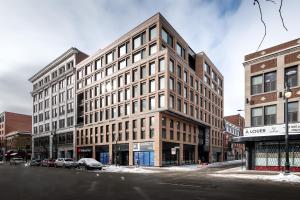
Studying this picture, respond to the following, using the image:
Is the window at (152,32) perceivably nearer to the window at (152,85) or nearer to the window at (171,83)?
the window at (152,85)

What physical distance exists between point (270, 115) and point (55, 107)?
62083 millimetres

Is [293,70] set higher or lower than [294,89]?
higher

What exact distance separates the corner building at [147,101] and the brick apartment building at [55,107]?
4210 millimetres

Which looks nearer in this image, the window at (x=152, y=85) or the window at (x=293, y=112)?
the window at (x=293, y=112)

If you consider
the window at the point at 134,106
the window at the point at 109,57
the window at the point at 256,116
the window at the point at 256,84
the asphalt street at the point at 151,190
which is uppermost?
the window at the point at 109,57

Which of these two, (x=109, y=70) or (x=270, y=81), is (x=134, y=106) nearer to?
(x=109, y=70)

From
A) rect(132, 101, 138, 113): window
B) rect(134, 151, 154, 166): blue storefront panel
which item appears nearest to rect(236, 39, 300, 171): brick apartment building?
rect(134, 151, 154, 166): blue storefront panel

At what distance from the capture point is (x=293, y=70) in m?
26.8

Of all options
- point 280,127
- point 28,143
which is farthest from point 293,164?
point 28,143

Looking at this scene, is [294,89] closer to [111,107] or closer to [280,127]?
[280,127]

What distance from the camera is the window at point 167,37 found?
155ft

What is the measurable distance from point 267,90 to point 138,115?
24.2 m

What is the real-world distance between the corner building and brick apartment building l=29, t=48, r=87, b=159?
4210mm

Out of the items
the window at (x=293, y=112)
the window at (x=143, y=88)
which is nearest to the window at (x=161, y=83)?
the window at (x=143, y=88)
